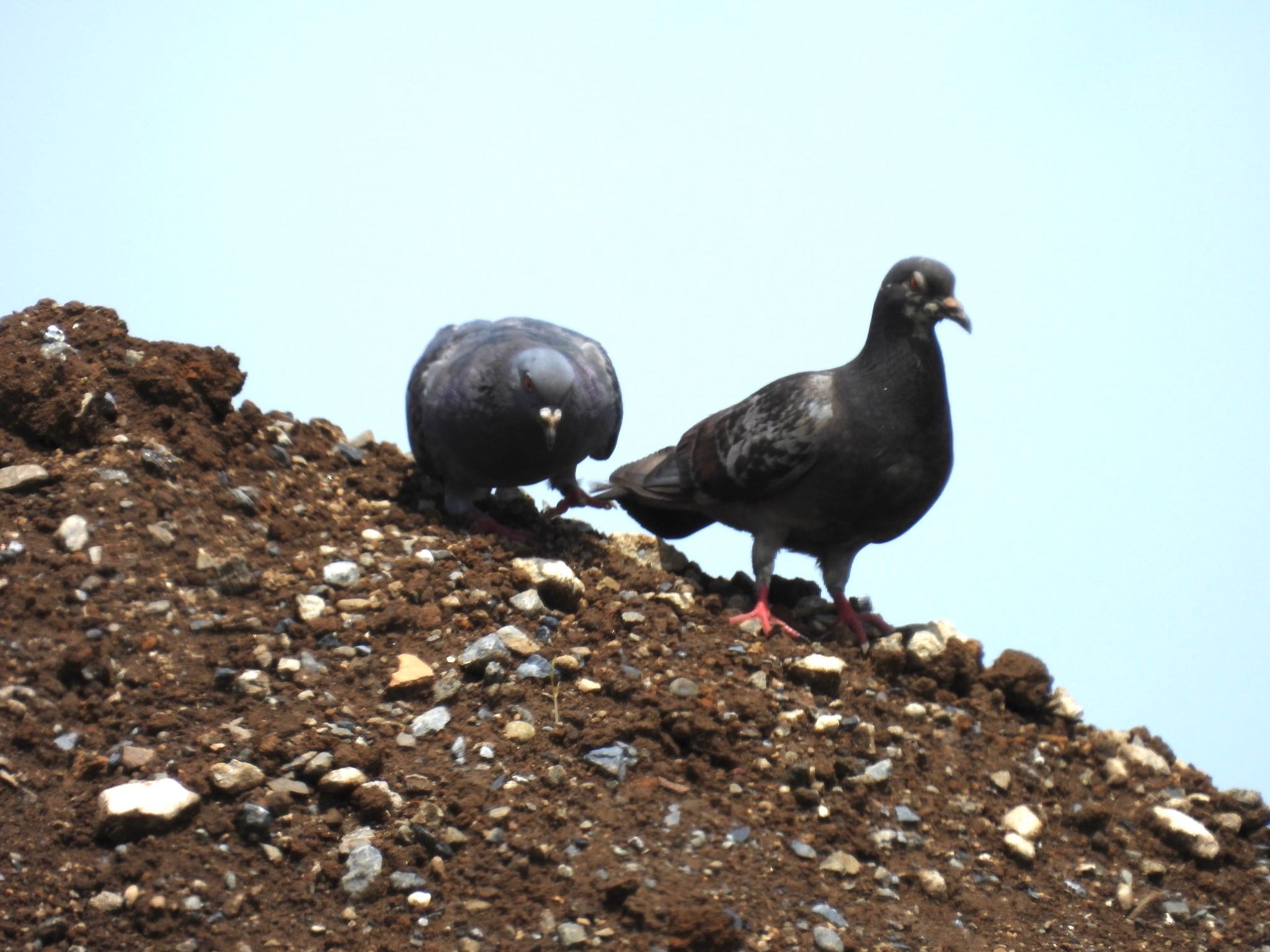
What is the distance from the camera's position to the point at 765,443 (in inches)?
279

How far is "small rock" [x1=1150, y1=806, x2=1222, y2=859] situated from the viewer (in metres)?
6.03

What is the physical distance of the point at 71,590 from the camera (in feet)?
19.2

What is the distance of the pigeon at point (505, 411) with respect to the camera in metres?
7.30

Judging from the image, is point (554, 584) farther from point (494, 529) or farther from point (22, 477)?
point (22, 477)

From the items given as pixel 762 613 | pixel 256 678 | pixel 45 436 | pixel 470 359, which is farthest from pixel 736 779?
pixel 45 436

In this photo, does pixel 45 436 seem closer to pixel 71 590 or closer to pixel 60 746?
pixel 71 590

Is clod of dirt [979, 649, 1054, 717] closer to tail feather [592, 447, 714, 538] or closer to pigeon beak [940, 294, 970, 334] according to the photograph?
pigeon beak [940, 294, 970, 334]

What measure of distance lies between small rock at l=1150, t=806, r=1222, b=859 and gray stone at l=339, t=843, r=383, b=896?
339cm

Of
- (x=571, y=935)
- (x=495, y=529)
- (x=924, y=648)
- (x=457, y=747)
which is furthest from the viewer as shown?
(x=495, y=529)

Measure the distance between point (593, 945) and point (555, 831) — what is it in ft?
1.83

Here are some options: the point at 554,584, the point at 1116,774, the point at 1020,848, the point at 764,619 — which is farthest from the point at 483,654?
the point at 1116,774

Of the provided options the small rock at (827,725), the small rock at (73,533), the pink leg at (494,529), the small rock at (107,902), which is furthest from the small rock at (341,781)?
the pink leg at (494,529)

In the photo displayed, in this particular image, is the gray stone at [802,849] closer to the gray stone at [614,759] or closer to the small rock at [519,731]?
the gray stone at [614,759]

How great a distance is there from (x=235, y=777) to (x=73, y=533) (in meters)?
1.76
